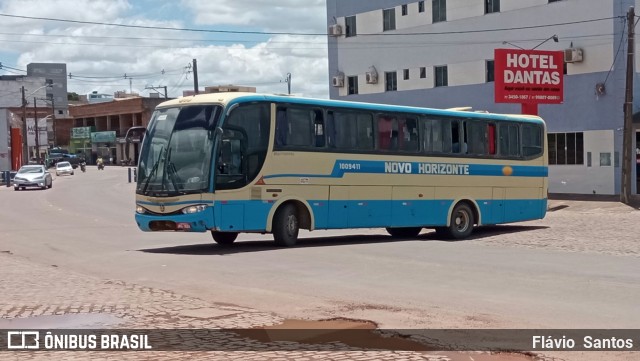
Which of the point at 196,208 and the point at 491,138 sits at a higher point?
the point at 491,138

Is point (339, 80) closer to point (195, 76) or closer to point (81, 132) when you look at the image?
point (195, 76)

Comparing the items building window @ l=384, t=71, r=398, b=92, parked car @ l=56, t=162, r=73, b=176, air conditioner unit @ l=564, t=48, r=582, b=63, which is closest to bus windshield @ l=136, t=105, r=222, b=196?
air conditioner unit @ l=564, t=48, r=582, b=63

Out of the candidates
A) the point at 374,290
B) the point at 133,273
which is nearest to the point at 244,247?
the point at 133,273

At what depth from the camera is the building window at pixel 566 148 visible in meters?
39.8

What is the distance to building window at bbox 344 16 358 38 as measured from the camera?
52438 mm

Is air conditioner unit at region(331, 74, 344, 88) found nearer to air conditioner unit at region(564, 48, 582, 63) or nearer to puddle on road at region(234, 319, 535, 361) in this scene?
air conditioner unit at region(564, 48, 582, 63)

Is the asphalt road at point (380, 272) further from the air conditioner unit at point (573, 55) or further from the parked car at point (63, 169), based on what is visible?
the parked car at point (63, 169)

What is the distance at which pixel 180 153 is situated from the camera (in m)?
18.2

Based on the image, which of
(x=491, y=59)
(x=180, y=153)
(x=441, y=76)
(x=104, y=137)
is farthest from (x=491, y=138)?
(x=104, y=137)

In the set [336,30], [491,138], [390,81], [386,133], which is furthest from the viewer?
[336,30]

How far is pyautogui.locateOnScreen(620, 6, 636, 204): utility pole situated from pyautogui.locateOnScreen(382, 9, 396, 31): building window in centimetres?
1706

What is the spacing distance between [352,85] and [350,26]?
352 centimetres

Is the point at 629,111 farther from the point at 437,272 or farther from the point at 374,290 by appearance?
the point at 374,290

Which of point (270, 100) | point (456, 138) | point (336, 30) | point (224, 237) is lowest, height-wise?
point (224, 237)
